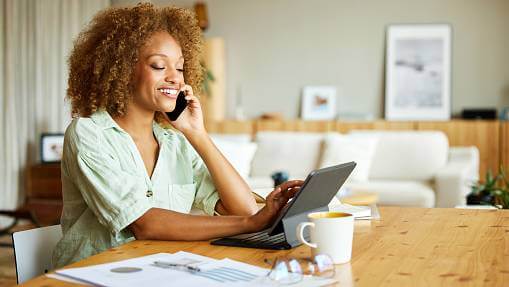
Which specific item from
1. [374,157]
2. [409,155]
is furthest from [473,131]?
[374,157]

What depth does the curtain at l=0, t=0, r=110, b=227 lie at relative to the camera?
23.0ft

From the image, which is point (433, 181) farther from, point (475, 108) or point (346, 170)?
point (346, 170)

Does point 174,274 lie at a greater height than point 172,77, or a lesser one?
lesser

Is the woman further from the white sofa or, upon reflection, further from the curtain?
the curtain

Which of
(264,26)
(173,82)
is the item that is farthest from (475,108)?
(173,82)

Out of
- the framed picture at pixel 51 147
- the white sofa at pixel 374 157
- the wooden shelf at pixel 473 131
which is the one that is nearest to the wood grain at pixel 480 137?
the wooden shelf at pixel 473 131

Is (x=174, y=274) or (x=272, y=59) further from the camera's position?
(x=272, y=59)

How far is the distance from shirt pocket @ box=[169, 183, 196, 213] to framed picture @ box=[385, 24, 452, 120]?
5.43 metres

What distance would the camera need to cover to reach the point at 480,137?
6707mm

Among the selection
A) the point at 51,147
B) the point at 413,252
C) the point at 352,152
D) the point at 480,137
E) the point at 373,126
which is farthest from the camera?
the point at 51,147

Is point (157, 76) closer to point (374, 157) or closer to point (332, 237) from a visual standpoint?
point (332, 237)

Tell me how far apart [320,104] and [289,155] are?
1087 millimetres

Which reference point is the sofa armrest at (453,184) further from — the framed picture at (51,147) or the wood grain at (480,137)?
the framed picture at (51,147)

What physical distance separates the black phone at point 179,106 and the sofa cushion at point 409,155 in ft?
14.9
